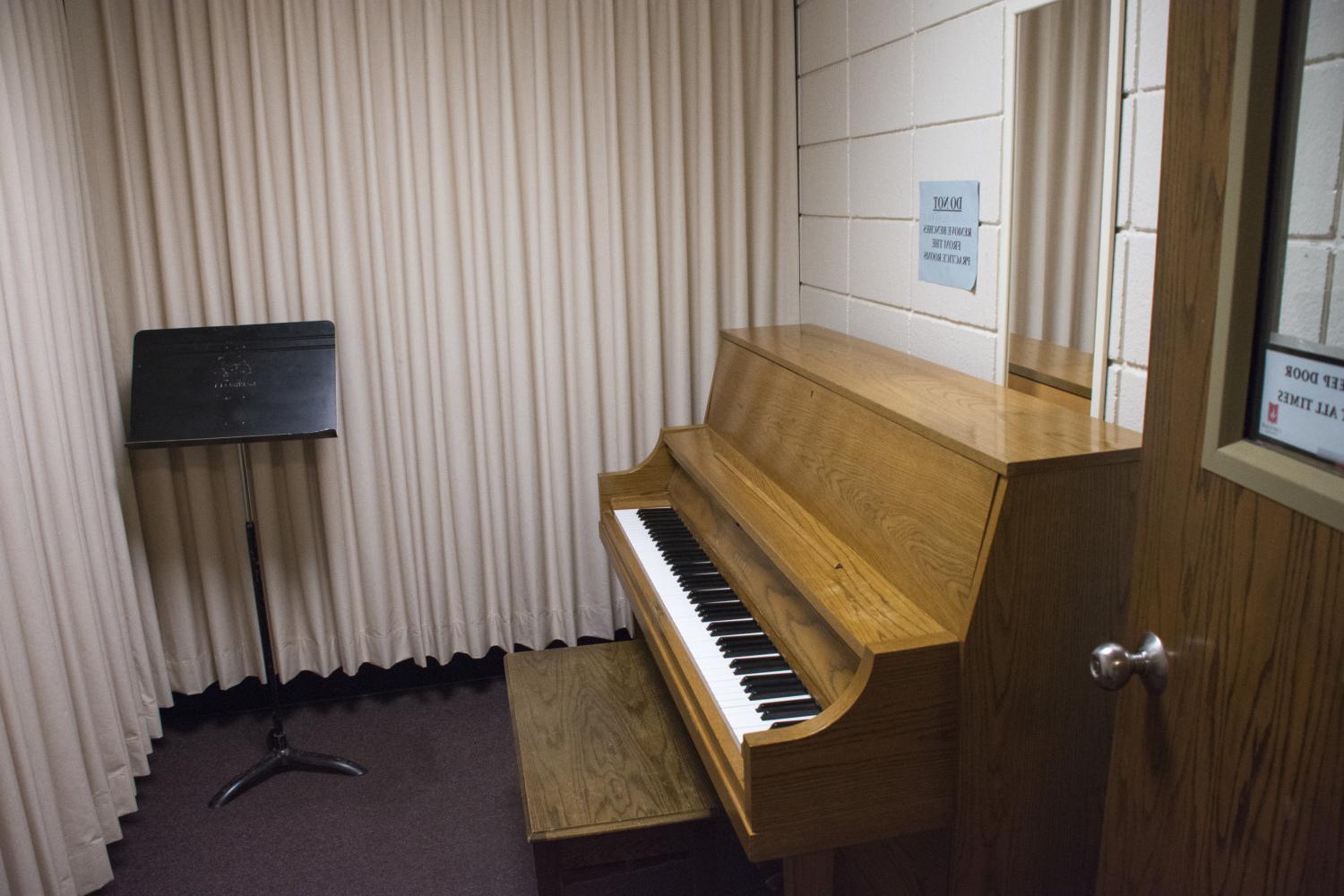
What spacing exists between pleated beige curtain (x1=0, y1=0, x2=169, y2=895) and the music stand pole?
311 millimetres

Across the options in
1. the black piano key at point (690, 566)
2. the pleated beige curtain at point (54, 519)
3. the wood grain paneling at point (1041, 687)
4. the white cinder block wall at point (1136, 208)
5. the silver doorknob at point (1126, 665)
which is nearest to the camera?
the silver doorknob at point (1126, 665)

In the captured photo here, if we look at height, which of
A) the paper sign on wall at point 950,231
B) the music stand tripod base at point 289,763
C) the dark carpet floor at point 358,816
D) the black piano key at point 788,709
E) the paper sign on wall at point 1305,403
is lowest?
the dark carpet floor at point 358,816

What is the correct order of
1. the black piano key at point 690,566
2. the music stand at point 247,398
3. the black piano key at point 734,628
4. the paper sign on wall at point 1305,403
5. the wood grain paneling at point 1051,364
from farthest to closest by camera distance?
the music stand at point 247,398, the black piano key at point 690,566, the black piano key at point 734,628, the wood grain paneling at point 1051,364, the paper sign on wall at point 1305,403

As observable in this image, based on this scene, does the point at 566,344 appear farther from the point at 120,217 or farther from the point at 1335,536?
the point at 1335,536

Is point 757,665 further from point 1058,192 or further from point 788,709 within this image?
point 1058,192

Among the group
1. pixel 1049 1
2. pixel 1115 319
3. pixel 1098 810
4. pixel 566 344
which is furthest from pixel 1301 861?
pixel 566 344

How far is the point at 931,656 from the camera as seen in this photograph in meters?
1.56

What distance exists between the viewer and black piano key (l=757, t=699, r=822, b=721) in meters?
1.74

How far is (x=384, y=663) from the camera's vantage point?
10.8ft

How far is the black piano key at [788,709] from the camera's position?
1.74 meters

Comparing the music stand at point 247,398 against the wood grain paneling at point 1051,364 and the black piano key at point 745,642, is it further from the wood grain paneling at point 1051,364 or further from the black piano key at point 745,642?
the wood grain paneling at point 1051,364

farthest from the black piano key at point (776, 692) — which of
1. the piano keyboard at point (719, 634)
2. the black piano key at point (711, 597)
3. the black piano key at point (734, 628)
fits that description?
the black piano key at point (711, 597)

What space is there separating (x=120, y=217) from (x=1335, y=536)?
296cm

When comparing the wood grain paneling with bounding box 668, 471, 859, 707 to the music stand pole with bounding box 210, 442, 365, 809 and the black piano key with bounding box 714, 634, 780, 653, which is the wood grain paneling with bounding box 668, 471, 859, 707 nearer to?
the black piano key with bounding box 714, 634, 780, 653
